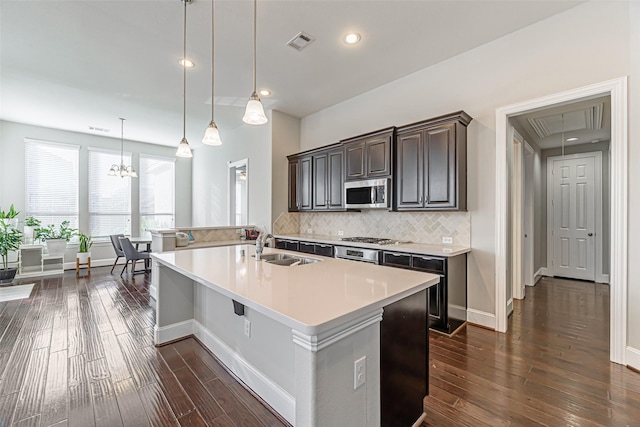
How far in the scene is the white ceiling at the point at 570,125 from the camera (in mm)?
3681

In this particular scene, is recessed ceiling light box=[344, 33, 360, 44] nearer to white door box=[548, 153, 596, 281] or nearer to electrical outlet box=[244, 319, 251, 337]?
electrical outlet box=[244, 319, 251, 337]

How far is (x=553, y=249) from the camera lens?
5.71 metres

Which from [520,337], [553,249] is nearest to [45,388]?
[520,337]

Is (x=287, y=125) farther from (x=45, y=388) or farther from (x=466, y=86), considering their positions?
(x=45, y=388)

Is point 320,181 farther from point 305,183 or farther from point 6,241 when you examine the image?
point 6,241

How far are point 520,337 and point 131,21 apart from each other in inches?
199

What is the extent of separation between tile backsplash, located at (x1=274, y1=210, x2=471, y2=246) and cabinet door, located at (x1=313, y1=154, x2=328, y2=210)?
1.18 feet

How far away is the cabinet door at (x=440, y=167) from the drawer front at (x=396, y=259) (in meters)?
0.67

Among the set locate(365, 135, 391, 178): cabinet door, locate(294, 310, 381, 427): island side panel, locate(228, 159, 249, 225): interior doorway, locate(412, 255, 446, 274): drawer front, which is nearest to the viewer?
locate(294, 310, 381, 427): island side panel

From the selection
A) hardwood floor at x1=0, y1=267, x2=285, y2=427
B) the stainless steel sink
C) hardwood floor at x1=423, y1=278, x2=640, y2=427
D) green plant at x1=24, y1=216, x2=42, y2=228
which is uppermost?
green plant at x1=24, y1=216, x2=42, y2=228

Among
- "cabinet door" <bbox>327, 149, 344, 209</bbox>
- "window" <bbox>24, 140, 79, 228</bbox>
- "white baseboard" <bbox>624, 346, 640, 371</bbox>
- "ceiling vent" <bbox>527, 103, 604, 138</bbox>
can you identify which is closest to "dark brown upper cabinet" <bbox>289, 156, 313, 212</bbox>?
"cabinet door" <bbox>327, 149, 344, 209</bbox>

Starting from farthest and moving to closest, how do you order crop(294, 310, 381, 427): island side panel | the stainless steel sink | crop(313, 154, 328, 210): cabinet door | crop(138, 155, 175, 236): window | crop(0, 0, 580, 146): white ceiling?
crop(138, 155, 175, 236): window → crop(313, 154, 328, 210): cabinet door → crop(0, 0, 580, 146): white ceiling → the stainless steel sink → crop(294, 310, 381, 427): island side panel

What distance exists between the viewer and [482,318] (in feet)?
10.3

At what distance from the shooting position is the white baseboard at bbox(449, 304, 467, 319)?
2988 millimetres
